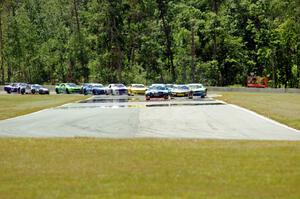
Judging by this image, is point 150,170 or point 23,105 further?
point 23,105

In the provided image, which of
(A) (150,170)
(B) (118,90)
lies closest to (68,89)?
(B) (118,90)

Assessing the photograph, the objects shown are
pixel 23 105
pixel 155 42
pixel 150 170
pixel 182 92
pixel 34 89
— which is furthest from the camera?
pixel 155 42

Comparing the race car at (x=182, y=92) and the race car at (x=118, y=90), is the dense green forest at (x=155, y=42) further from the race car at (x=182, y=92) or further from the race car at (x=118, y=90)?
the race car at (x=182, y=92)

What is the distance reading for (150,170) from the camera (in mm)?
10992

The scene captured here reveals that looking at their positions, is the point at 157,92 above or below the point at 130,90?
above

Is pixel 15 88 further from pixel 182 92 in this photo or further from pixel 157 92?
pixel 157 92

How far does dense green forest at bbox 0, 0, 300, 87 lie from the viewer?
93.1 meters

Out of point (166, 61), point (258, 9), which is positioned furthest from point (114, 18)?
point (258, 9)

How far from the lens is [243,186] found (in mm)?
9242

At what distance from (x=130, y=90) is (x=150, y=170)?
5842cm

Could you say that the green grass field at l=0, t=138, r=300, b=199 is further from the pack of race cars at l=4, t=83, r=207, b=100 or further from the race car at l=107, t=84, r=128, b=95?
the race car at l=107, t=84, r=128, b=95

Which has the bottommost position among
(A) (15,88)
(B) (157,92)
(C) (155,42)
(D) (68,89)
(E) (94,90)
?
(A) (15,88)

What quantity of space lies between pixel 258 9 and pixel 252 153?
8629 centimetres

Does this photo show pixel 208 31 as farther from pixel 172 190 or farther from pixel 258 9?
pixel 172 190
